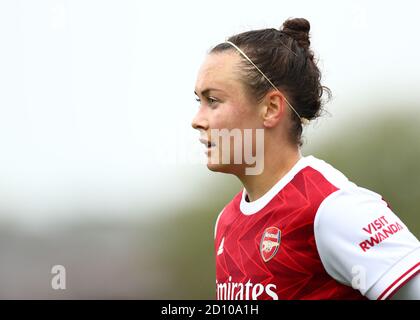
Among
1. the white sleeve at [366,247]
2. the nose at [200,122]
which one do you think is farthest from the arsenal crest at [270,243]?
the nose at [200,122]

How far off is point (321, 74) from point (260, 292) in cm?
130

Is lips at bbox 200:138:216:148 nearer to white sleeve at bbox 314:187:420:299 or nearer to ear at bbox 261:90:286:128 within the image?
ear at bbox 261:90:286:128

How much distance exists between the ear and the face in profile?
4cm

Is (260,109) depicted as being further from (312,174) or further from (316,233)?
(316,233)

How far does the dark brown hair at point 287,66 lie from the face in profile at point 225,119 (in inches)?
2.6

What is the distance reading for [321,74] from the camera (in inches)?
167

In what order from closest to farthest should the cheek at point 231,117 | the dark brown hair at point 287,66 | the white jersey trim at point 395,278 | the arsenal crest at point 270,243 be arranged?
the white jersey trim at point 395,278
the arsenal crest at point 270,243
the cheek at point 231,117
the dark brown hair at point 287,66

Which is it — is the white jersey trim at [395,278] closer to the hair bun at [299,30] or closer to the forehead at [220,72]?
the forehead at [220,72]

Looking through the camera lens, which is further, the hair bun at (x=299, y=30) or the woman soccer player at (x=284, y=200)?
the hair bun at (x=299, y=30)

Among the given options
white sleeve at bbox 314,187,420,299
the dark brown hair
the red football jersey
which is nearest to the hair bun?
the dark brown hair

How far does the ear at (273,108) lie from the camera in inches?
154

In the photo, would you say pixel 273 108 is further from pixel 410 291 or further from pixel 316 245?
pixel 410 291

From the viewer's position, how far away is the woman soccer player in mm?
3346

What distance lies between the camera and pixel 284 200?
12.2ft
